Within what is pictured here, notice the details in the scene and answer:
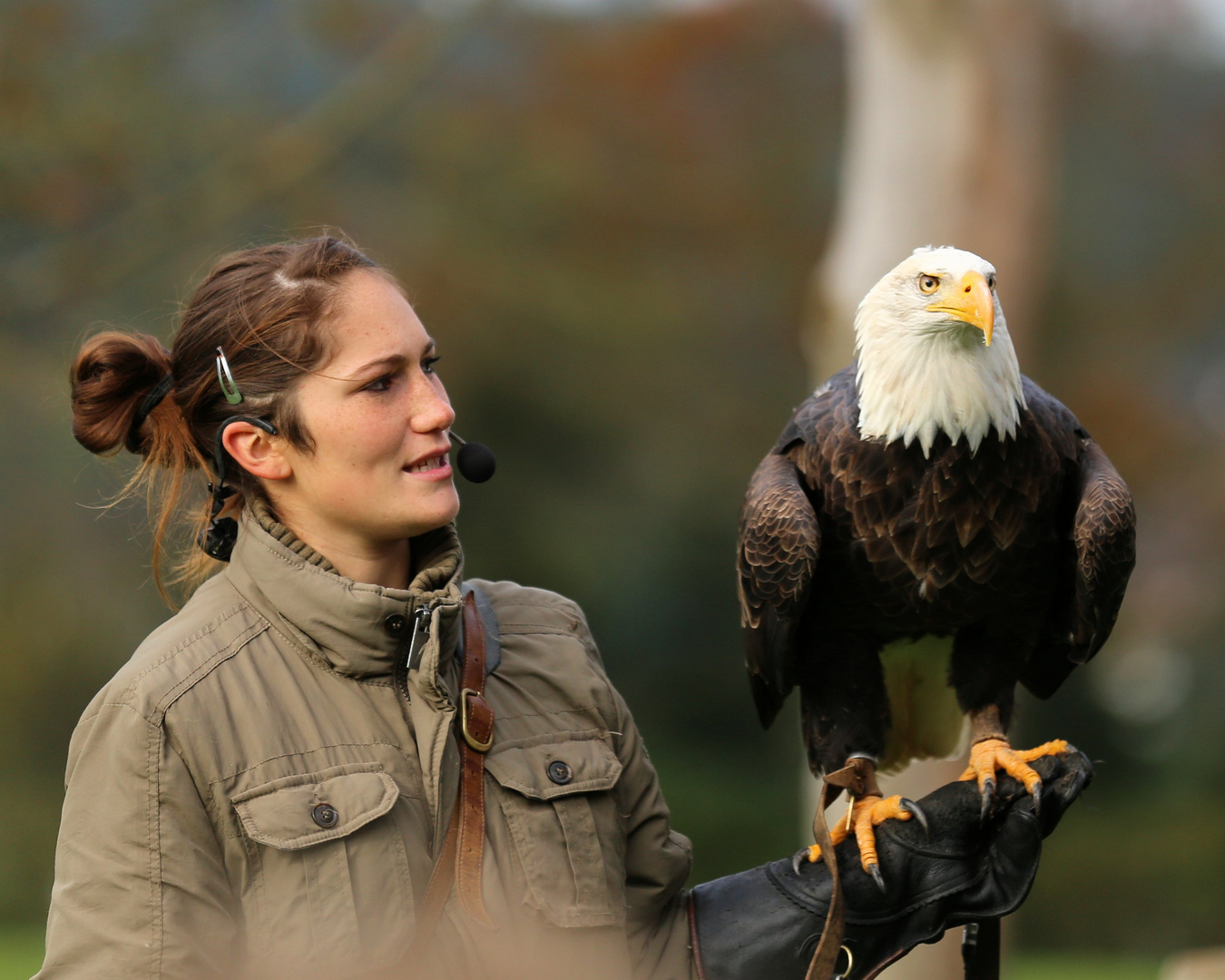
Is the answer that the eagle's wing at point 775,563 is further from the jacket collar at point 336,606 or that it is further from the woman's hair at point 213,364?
the woman's hair at point 213,364

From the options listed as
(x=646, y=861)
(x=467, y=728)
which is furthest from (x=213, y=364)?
(x=646, y=861)

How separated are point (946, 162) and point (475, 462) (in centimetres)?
290

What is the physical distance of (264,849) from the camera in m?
1.69

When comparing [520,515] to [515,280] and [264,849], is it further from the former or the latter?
[264,849]

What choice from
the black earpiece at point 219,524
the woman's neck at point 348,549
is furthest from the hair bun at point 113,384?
the woman's neck at point 348,549

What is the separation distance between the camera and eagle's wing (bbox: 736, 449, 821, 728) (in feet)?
7.73

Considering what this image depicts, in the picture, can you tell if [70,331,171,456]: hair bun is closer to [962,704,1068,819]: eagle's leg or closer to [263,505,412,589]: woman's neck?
[263,505,412,589]: woman's neck

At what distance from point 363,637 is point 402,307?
48 cm

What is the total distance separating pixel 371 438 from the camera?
1.84 m

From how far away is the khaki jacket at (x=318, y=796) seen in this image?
1619mm

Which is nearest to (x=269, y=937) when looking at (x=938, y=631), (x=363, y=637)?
(x=363, y=637)

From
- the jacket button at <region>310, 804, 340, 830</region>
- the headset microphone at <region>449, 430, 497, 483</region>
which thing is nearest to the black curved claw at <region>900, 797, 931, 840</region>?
the headset microphone at <region>449, 430, 497, 483</region>

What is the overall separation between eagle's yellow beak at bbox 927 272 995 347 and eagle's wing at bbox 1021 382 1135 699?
28 cm

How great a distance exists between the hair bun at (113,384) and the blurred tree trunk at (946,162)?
8.77ft
